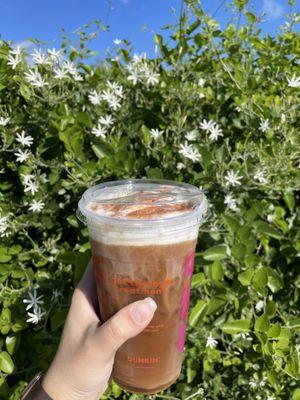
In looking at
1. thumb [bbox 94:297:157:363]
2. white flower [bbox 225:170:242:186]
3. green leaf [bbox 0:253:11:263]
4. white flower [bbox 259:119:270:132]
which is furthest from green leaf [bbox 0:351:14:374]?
white flower [bbox 259:119:270:132]

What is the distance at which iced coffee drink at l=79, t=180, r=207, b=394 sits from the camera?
0.91 meters

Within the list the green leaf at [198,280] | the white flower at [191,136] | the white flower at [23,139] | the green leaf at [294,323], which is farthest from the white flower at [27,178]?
the green leaf at [294,323]

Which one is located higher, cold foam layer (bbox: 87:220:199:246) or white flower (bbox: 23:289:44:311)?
cold foam layer (bbox: 87:220:199:246)

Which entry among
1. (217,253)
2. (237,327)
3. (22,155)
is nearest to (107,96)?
(22,155)

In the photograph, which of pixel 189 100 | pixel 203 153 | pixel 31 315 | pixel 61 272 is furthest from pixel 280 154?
pixel 31 315

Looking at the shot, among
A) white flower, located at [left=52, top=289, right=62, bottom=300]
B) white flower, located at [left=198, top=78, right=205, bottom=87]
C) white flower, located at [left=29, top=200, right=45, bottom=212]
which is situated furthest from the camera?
white flower, located at [left=198, top=78, right=205, bottom=87]

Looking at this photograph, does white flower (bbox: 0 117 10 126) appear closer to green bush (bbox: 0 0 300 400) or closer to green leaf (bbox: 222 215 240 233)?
green bush (bbox: 0 0 300 400)

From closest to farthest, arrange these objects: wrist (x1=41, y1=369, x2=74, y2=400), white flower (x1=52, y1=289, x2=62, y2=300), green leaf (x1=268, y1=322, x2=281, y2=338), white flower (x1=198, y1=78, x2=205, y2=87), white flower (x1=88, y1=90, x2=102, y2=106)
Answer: wrist (x1=41, y1=369, x2=74, y2=400) → green leaf (x1=268, y1=322, x2=281, y2=338) → white flower (x1=52, y1=289, x2=62, y2=300) → white flower (x1=88, y1=90, x2=102, y2=106) → white flower (x1=198, y1=78, x2=205, y2=87)

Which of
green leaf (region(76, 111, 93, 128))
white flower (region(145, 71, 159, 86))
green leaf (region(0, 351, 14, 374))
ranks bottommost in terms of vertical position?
green leaf (region(0, 351, 14, 374))

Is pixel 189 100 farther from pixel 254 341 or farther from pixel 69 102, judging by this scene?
pixel 254 341

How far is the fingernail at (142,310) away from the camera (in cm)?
92

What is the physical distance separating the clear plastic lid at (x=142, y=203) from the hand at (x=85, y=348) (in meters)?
0.20

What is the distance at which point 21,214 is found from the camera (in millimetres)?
1714

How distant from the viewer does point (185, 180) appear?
5.20 feet
